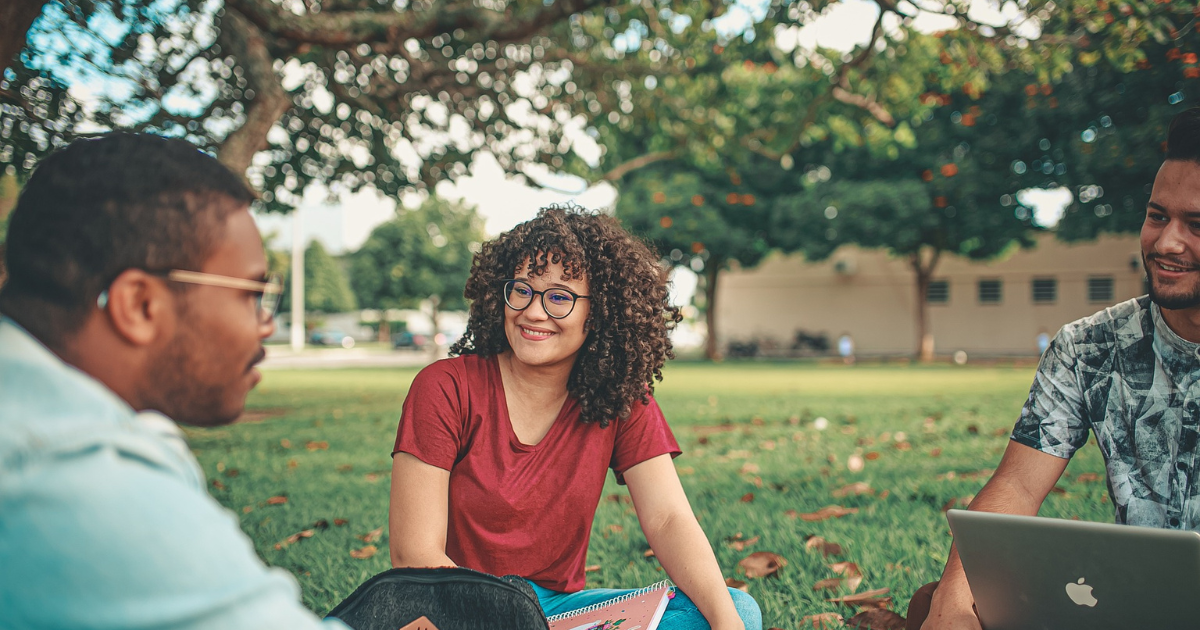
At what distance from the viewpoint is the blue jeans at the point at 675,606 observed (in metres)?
2.20

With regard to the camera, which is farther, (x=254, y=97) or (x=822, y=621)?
(x=254, y=97)

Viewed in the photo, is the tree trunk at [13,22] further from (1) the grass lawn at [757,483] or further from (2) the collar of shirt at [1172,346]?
(2) the collar of shirt at [1172,346]

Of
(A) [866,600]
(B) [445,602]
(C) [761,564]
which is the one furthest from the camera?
(C) [761,564]

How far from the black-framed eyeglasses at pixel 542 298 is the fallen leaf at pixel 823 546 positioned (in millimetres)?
2224

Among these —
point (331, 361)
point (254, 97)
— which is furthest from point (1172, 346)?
point (331, 361)

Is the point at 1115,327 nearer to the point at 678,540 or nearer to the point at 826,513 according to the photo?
the point at 678,540

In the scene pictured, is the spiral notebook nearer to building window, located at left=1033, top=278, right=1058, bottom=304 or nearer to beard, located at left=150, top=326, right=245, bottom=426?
beard, located at left=150, top=326, right=245, bottom=426

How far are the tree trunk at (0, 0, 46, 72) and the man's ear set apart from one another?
142 inches

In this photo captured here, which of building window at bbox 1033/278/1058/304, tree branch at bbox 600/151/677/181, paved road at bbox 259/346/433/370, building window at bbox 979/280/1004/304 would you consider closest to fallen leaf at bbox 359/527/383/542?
tree branch at bbox 600/151/677/181

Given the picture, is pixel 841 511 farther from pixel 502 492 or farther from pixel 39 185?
pixel 39 185

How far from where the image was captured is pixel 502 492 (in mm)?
2277

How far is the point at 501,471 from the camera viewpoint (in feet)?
7.57

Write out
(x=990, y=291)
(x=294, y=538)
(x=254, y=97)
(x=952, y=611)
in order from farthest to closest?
(x=990, y=291) → (x=254, y=97) → (x=294, y=538) → (x=952, y=611)

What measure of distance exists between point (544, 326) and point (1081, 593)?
1.51 meters
